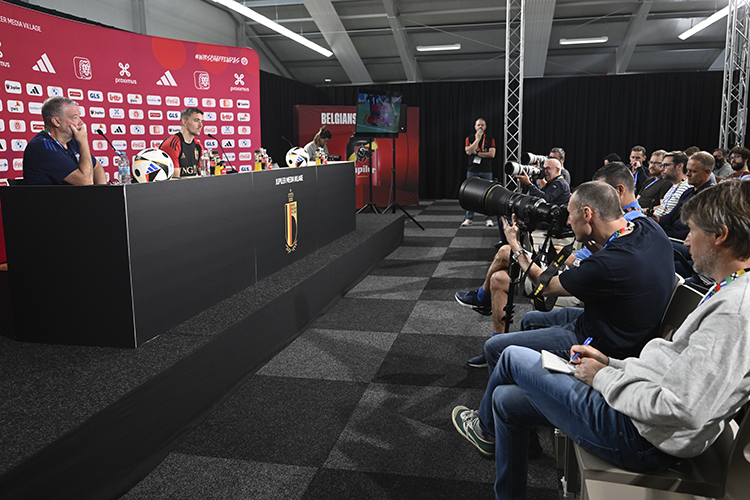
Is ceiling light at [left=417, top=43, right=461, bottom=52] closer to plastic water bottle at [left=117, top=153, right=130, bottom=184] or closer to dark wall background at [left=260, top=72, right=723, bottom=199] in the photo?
dark wall background at [left=260, top=72, right=723, bottom=199]

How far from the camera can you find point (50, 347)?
2.19m

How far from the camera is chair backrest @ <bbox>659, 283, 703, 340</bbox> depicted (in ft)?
4.86

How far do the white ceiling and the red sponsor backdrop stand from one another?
5.88ft

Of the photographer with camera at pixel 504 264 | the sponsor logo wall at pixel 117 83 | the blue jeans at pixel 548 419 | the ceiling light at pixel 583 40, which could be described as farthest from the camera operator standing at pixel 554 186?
the ceiling light at pixel 583 40

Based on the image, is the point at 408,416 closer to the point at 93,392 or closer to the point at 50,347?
the point at 93,392

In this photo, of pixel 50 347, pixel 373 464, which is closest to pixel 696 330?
pixel 373 464

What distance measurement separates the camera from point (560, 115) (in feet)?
35.3

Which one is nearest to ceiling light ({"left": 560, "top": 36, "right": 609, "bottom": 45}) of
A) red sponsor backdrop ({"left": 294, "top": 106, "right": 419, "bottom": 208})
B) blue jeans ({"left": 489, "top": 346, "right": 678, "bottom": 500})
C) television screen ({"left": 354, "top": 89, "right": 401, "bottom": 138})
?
red sponsor backdrop ({"left": 294, "top": 106, "right": 419, "bottom": 208})

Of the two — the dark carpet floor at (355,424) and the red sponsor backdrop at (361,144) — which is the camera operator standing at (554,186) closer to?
the dark carpet floor at (355,424)

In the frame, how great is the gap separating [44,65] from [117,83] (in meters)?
→ 0.81

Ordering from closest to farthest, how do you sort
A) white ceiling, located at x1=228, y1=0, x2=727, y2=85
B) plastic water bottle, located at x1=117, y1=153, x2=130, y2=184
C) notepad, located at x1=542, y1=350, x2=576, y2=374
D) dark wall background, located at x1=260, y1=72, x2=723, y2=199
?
1. notepad, located at x1=542, y1=350, x2=576, y2=374
2. plastic water bottle, located at x1=117, y1=153, x2=130, y2=184
3. white ceiling, located at x1=228, y1=0, x2=727, y2=85
4. dark wall background, located at x1=260, y1=72, x2=723, y2=199

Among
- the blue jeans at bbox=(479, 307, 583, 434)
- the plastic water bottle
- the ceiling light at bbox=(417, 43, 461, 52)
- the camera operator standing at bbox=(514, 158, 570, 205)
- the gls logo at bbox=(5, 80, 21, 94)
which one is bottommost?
the blue jeans at bbox=(479, 307, 583, 434)

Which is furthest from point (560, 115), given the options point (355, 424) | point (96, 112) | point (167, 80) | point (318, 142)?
point (355, 424)

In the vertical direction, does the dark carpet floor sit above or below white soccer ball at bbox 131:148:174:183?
below
